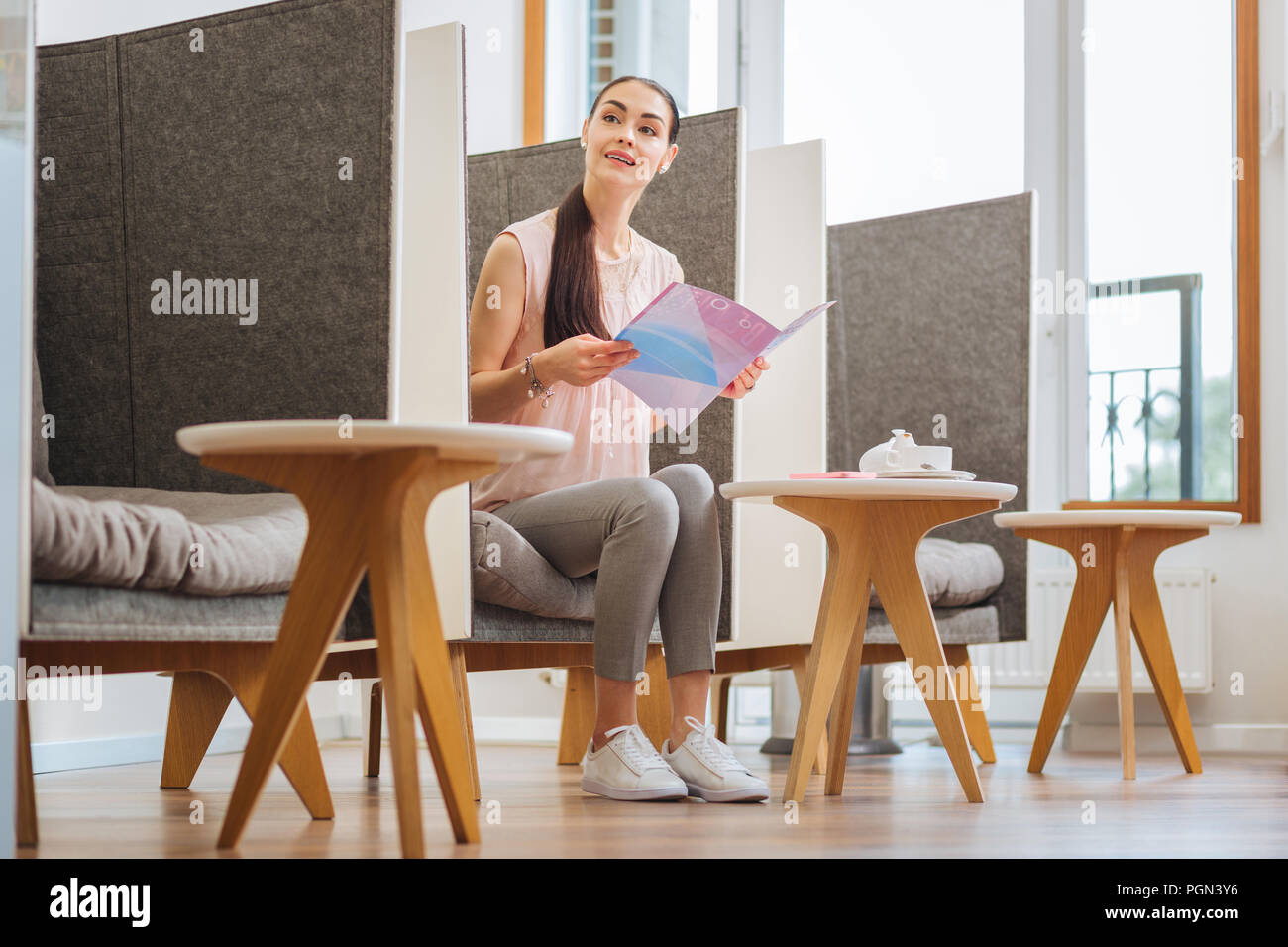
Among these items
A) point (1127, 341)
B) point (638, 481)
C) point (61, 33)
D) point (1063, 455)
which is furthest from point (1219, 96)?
point (61, 33)

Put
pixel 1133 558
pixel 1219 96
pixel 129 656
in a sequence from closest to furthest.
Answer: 1. pixel 129 656
2. pixel 1133 558
3. pixel 1219 96

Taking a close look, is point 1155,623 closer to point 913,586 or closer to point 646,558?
point 913,586

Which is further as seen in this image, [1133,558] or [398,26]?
[1133,558]

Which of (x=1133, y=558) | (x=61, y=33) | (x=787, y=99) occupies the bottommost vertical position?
(x=1133, y=558)

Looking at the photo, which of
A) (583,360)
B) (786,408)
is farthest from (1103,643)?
(583,360)

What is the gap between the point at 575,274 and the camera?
6.83 feet

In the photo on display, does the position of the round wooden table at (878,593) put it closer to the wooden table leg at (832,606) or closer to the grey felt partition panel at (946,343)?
the wooden table leg at (832,606)

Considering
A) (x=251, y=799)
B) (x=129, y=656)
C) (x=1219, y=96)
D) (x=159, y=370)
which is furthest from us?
(x=1219, y=96)

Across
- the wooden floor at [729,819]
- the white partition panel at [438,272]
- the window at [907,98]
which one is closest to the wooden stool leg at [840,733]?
the wooden floor at [729,819]

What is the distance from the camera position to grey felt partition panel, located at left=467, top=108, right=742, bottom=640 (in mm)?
2275

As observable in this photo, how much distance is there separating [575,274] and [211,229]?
588mm

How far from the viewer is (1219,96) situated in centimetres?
332

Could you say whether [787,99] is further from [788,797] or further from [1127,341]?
[788,797]
